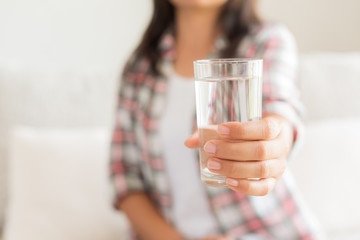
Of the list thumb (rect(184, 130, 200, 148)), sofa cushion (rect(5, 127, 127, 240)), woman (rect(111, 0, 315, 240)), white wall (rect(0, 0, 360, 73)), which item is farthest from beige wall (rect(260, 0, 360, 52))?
thumb (rect(184, 130, 200, 148))

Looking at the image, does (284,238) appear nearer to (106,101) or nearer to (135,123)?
(135,123)

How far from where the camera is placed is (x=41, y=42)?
2.01 m

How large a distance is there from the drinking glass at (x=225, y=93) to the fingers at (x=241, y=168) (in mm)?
26

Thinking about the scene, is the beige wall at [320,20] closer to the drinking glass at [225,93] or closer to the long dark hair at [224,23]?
the long dark hair at [224,23]

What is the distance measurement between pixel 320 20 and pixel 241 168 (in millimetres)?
2003

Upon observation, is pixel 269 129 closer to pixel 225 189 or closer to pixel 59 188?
pixel 225 189

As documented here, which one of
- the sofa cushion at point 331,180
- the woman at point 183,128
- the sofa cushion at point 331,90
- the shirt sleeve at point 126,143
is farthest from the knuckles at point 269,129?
the sofa cushion at point 331,90

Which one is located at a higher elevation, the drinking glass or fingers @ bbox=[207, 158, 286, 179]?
the drinking glass

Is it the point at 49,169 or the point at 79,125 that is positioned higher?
the point at 79,125

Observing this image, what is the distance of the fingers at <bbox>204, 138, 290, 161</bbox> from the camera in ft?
1.50

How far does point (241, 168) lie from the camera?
1.51 ft


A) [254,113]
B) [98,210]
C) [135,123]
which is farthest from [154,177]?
[254,113]

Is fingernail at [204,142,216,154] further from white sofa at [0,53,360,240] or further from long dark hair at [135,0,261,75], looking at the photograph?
white sofa at [0,53,360,240]

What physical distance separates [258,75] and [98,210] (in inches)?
42.2
